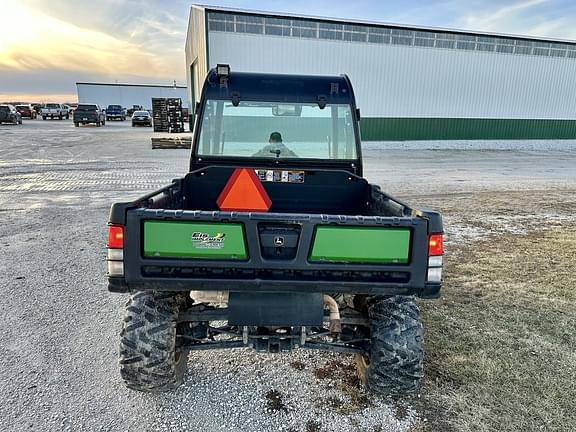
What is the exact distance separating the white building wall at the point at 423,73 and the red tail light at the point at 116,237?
20108mm

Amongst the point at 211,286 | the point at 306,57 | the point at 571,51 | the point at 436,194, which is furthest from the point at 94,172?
the point at 571,51

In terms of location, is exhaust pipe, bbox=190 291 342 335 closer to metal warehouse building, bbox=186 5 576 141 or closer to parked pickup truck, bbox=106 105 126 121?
metal warehouse building, bbox=186 5 576 141

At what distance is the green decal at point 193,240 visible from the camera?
225cm

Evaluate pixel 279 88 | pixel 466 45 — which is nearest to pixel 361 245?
pixel 279 88

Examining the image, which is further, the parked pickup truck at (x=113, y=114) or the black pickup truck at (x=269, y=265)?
the parked pickup truck at (x=113, y=114)

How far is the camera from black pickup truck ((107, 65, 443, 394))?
7.45 ft

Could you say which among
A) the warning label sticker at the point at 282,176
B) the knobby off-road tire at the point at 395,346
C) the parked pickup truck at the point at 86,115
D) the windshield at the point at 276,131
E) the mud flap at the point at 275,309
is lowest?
the knobby off-road tire at the point at 395,346

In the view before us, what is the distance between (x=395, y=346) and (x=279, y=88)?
2570 mm

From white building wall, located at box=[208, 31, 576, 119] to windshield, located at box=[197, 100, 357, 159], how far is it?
18181mm

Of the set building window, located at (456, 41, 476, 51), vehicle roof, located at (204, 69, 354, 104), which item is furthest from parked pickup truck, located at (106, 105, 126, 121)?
vehicle roof, located at (204, 69, 354, 104)

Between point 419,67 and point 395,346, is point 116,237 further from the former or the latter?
point 419,67

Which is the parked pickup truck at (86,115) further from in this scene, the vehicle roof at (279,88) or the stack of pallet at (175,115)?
the vehicle roof at (279,88)

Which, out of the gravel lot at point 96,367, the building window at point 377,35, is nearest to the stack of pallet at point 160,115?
the building window at point 377,35

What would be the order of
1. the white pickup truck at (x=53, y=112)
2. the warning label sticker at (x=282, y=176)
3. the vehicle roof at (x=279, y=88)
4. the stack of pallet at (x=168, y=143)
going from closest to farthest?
the warning label sticker at (x=282, y=176), the vehicle roof at (x=279, y=88), the stack of pallet at (x=168, y=143), the white pickup truck at (x=53, y=112)
